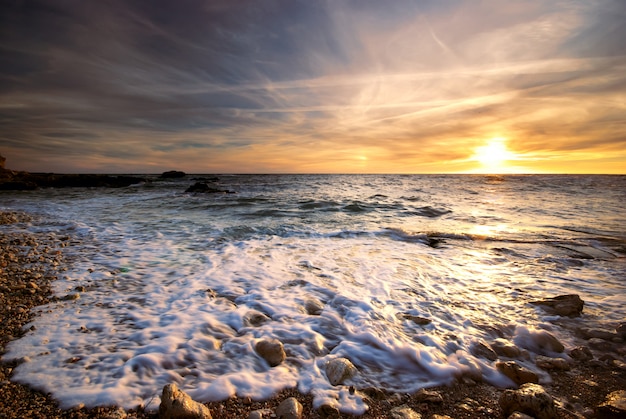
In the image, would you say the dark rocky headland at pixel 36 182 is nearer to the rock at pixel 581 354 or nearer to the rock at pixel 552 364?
the rock at pixel 552 364

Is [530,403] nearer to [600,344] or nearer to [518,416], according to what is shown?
[518,416]

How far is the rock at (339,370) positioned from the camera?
2.68m

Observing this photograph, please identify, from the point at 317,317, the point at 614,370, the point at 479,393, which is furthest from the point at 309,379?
the point at 614,370

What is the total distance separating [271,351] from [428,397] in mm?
1527

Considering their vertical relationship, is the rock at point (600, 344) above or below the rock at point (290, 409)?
below

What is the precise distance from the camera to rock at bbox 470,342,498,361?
3.13 meters

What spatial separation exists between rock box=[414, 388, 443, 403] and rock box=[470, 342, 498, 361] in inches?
36.9

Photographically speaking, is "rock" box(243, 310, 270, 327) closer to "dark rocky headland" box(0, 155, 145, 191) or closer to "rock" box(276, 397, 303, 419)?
"rock" box(276, 397, 303, 419)

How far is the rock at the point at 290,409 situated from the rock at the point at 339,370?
484 millimetres

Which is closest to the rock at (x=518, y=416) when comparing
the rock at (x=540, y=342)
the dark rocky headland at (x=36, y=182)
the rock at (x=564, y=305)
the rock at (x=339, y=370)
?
the rock at (x=339, y=370)

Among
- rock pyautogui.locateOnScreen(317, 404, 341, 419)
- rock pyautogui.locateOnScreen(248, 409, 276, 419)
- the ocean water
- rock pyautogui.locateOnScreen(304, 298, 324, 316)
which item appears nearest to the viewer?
rock pyautogui.locateOnScreen(248, 409, 276, 419)

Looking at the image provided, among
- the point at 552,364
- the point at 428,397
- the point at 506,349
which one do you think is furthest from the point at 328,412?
the point at 552,364

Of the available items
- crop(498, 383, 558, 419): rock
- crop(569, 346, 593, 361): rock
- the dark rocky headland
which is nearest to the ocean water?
crop(569, 346, 593, 361): rock

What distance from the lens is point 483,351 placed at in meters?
3.21
